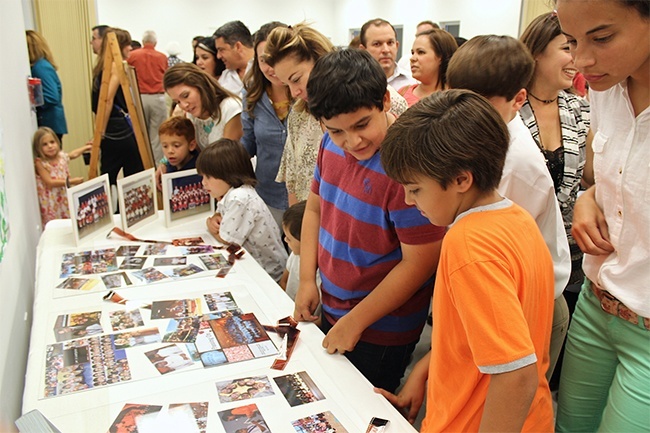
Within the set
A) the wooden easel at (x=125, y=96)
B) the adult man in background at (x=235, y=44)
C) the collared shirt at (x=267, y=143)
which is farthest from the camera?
the wooden easel at (x=125, y=96)

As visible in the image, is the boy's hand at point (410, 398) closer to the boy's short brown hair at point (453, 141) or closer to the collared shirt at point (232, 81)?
the boy's short brown hair at point (453, 141)

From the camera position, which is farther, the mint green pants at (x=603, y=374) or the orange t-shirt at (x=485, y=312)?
the mint green pants at (x=603, y=374)

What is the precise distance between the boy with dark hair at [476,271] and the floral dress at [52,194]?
3126 millimetres

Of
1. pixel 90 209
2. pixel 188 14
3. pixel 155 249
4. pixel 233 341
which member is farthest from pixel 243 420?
pixel 188 14

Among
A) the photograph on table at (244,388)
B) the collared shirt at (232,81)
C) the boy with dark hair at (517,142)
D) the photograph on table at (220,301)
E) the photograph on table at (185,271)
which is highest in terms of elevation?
the boy with dark hair at (517,142)

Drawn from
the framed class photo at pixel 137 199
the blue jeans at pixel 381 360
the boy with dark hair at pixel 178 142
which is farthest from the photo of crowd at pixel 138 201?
the blue jeans at pixel 381 360

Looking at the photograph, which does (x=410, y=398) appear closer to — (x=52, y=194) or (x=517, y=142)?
(x=517, y=142)

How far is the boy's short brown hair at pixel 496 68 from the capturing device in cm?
132

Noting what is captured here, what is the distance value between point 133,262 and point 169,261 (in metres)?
0.13

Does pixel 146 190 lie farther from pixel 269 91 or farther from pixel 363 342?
pixel 363 342

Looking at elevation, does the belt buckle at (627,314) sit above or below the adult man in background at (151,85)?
above

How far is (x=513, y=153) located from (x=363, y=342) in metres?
0.66

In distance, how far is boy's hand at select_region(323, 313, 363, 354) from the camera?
4.35 feet

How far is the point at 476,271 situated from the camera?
2.79 ft
